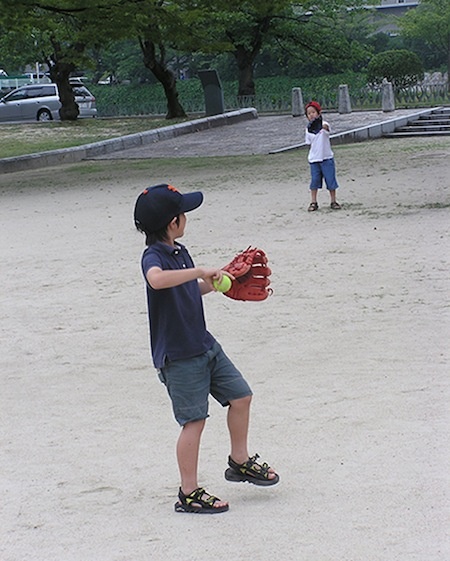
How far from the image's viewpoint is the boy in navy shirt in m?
4.37

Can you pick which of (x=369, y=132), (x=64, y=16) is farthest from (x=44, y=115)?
(x=369, y=132)

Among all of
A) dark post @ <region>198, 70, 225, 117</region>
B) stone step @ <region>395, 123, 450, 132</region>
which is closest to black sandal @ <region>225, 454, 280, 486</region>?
stone step @ <region>395, 123, 450, 132</region>

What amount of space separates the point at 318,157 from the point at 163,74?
2228 centimetres

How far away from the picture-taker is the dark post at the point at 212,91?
111 feet

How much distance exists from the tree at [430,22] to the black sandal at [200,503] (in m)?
37.8

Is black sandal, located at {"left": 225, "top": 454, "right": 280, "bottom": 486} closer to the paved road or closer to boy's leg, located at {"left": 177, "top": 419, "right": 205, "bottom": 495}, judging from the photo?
boy's leg, located at {"left": 177, "top": 419, "right": 205, "bottom": 495}

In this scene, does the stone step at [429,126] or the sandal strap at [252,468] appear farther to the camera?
the stone step at [429,126]

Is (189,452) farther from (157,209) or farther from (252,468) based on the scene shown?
(157,209)

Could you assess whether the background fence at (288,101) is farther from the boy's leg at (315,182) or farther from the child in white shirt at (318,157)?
the boy's leg at (315,182)

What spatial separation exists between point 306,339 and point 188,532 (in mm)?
3312

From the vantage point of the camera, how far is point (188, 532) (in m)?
4.23

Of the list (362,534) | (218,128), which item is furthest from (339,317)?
(218,128)

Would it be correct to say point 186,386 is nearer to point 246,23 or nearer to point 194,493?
point 194,493

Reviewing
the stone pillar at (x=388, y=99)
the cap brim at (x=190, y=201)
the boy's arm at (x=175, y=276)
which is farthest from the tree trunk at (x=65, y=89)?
the boy's arm at (x=175, y=276)
